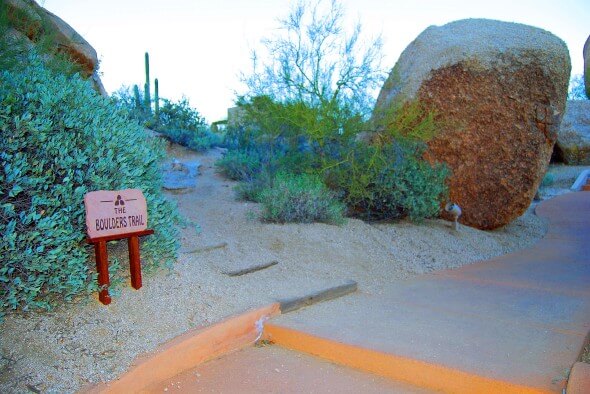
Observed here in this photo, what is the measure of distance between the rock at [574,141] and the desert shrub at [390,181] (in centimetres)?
1242

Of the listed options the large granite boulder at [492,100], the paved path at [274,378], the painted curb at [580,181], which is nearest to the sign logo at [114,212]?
the paved path at [274,378]

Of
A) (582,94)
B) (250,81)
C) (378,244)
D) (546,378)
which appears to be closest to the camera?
(546,378)

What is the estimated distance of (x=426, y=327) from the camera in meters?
4.58

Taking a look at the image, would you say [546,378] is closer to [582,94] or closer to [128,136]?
[128,136]

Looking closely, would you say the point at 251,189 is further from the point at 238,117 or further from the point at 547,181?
the point at 547,181

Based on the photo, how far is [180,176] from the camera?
1100cm

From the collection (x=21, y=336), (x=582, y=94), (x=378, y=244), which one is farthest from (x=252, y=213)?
(x=582, y=94)

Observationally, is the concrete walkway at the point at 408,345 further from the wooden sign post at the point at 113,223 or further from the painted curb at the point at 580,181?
the painted curb at the point at 580,181

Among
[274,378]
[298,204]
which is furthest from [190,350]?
[298,204]

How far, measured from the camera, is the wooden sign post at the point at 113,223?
395 cm

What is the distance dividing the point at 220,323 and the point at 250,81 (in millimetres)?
5890

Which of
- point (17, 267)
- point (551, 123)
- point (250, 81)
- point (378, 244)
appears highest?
point (250, 81)

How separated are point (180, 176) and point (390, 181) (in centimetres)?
421

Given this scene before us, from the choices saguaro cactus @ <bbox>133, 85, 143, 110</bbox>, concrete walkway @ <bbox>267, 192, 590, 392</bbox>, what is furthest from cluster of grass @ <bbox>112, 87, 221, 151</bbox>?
concrete walkway @ <bbox>267, 192, 590, 392</bbox>
